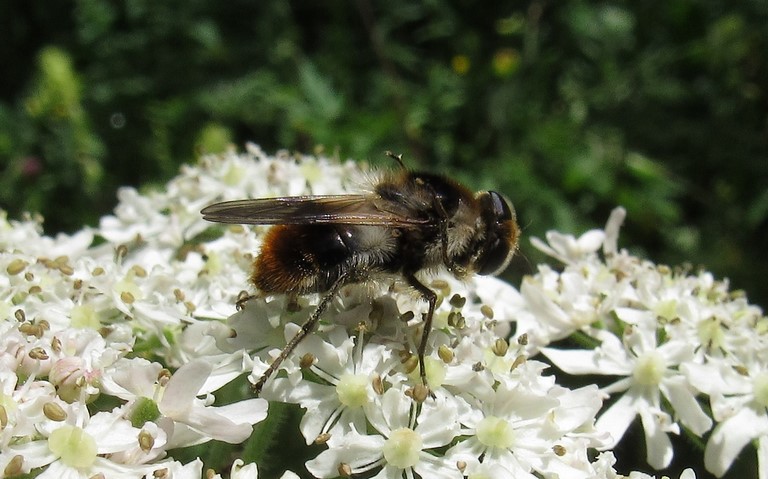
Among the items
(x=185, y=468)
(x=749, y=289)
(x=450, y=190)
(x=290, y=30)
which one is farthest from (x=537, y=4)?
(x=185, y=468)

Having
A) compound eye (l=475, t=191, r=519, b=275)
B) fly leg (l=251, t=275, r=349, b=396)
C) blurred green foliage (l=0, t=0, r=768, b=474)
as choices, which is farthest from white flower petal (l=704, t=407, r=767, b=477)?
blurred green foliage (l=0, t=0, r=768, b=474)

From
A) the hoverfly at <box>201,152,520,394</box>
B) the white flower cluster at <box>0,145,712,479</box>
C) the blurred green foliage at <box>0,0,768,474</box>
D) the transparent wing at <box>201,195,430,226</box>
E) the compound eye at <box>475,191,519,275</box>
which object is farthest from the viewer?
the blurred green foliage at <box>0,0,768,474</box>

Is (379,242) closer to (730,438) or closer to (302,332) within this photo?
(302,332)

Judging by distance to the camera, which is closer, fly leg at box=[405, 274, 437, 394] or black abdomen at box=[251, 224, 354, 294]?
fly leg at box=[405, 274, 437, 394]

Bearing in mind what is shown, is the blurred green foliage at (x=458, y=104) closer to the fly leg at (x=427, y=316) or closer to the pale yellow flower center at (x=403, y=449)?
the fly leg at (x=427, y=316)

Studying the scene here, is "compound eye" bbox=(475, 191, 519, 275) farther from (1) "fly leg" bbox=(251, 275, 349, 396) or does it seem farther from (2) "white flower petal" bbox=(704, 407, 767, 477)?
(2) "white flower petal" bbox=(704, 407, 767, 477)

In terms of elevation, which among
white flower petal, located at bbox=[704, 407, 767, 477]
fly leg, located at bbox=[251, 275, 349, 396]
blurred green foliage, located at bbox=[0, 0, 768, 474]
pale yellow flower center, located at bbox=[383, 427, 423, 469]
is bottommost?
pale yellow flower center, located at bbox=[383, 427, 423, 469]

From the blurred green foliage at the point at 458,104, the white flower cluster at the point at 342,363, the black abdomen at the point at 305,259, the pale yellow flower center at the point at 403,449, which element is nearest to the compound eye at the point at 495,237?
the white flower cluster at the point at 342,363
